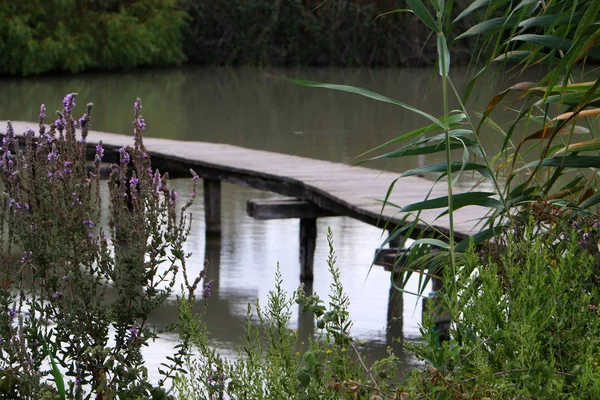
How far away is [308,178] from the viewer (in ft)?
22.2

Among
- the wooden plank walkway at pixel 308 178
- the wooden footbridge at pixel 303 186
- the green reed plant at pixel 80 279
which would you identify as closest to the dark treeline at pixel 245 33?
the wooden plank walkway at pixel 308 178

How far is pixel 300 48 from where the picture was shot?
27.4 meters

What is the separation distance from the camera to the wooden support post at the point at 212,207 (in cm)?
779

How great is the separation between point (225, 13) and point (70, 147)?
80.0 ft

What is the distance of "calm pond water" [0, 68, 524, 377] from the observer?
5738 mm

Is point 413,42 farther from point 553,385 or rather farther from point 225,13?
point 553,385

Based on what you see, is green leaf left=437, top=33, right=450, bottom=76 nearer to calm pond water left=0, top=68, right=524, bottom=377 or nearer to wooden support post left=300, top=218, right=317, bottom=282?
calm pond water left=0, top=68, right=524, bottom=377

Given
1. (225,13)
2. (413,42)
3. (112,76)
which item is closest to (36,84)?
(112,76)

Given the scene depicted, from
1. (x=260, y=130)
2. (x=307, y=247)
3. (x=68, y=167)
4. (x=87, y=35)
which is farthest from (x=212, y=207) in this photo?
(x=87, y=35)

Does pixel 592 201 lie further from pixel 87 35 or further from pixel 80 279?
pixel 87 35

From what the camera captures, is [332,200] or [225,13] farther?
[225,13]

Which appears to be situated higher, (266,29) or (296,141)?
(266,29)

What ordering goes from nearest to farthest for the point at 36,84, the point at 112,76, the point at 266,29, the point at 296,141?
the point at 296,141 → the point at 36,84 → the point at 112,76 → the point at 266,29

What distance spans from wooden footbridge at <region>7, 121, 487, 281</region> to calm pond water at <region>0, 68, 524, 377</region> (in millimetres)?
309
